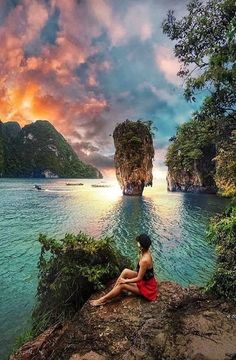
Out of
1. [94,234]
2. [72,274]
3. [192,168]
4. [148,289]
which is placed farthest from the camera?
[192,168]

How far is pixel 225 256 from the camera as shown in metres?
9.12

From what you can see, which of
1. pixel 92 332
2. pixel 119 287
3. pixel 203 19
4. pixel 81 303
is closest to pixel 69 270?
pixel 81 303

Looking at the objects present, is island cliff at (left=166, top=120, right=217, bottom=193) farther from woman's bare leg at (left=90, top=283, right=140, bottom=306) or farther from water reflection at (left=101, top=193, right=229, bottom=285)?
woman's bare leg at (left=90, top=283, right=140, bottom=306)

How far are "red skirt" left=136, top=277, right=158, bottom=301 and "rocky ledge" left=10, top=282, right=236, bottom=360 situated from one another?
181mm

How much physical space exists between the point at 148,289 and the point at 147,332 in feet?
4.36

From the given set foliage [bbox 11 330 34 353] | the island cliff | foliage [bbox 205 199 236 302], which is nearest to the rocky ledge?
foliage [bbox 205 199 236 302]

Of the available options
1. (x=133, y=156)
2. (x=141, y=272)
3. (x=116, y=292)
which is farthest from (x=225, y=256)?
(x=133, y=156)

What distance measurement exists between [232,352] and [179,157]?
75.0 meters

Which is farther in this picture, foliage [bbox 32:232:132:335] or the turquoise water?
the turquoise water

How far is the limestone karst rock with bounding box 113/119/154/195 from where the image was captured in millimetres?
62969

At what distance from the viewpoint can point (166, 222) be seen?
3212 cm

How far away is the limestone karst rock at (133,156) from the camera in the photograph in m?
63.0

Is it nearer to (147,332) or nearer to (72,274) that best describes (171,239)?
(72,274)

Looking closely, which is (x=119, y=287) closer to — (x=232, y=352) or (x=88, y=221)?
(x=232, y=352)
